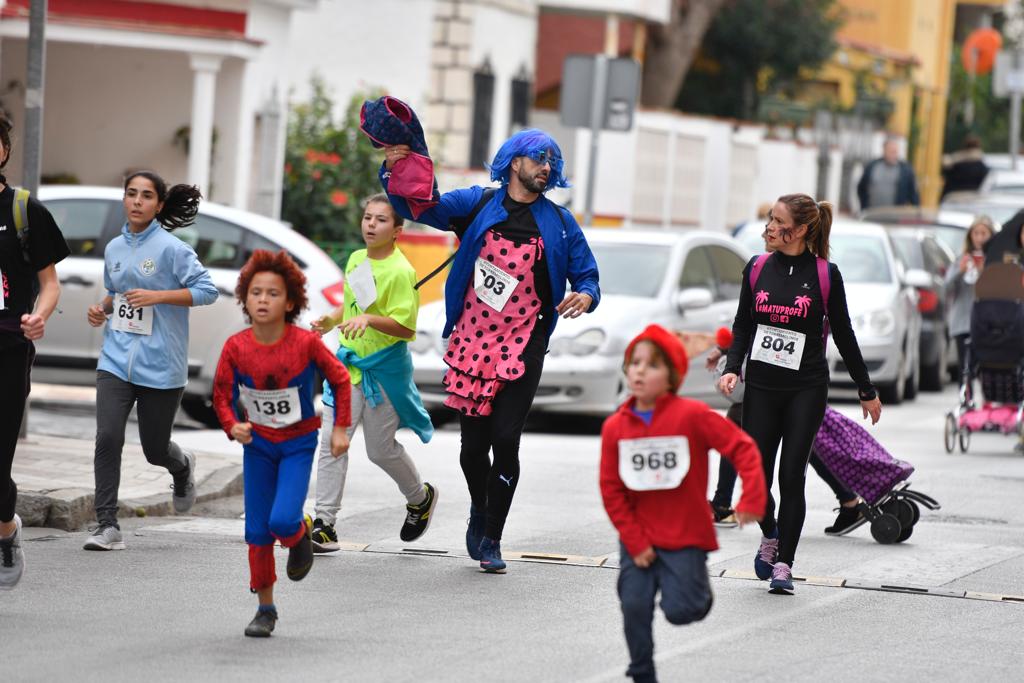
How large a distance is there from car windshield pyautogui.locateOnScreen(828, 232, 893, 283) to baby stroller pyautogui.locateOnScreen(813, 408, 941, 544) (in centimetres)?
979

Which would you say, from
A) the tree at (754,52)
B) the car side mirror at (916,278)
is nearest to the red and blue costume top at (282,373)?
the car side mirror at (916,278)

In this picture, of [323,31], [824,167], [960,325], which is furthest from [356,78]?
[960,325]

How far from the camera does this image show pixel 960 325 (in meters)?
16.8

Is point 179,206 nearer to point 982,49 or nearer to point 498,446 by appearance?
point 498,446

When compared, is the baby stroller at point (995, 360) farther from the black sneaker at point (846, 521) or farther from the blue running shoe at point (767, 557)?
the blue running shoe at point (767, 557)

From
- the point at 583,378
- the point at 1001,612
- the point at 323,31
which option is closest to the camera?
the point at 1001,612

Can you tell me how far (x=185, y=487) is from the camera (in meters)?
10.1

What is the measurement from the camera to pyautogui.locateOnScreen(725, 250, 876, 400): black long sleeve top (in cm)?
891

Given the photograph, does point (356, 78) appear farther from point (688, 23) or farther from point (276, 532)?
point (276, 532)

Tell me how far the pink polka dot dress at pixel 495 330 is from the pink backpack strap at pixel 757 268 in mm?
901

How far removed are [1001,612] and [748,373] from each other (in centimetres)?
142

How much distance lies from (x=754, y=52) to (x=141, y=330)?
35.4 meters

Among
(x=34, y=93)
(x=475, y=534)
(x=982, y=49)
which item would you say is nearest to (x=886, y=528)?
(x=475, y=534)

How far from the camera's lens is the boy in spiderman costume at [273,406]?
24.5 ft
